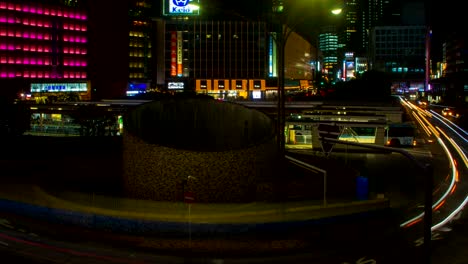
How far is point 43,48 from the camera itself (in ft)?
383

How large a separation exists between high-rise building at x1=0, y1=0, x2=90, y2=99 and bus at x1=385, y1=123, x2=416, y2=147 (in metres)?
79.8

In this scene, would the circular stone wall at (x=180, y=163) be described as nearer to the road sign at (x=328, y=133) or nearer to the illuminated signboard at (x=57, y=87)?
the road sign at (x=328, y=133)

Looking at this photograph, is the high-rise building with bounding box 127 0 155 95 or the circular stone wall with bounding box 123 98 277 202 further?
the high-rise building with bounding box 127 0 155 95

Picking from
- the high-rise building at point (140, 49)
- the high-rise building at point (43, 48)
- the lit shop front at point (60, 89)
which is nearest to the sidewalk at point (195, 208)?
the high-rise building at point (43, 48)

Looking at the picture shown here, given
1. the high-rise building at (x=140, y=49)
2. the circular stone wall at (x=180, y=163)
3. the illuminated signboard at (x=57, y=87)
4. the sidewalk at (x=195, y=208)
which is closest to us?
the sidewalk at (x=195, y=208)

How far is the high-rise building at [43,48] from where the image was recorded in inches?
4289

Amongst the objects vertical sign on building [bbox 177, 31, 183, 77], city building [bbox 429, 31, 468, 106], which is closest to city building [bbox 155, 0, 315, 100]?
vertical sign on building [bbox 177, 31, 183, 77]

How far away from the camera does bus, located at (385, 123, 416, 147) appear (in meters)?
48.4

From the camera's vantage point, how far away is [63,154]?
36.9 metres

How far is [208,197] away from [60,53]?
356 feet

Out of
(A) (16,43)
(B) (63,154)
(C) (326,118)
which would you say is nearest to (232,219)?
(B) (63,154)

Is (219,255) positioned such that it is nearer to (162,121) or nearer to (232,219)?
(232,219)

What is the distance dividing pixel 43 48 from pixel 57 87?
28.7 feet

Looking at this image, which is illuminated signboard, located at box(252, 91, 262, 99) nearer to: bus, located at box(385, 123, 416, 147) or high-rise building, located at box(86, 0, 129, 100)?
high-rise building, located at box(86, 0, 129, 100)
